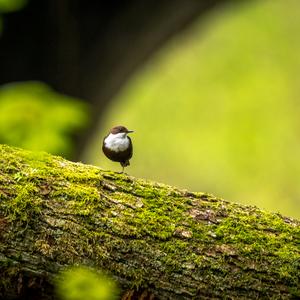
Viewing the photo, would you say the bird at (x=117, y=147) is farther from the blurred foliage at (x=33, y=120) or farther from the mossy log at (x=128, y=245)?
the mossy log at (x=128, y=245)

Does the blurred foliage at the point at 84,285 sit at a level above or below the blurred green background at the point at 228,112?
below

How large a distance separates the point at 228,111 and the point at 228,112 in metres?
0.02

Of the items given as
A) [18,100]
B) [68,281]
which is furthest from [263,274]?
[18,100]

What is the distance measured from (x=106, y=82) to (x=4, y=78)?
974 millimetres

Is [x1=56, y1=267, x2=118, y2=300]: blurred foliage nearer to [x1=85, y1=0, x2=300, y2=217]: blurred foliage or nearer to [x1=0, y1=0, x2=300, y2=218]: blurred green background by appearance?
[x1=0, y1=0, x2=300, y2=218]: blurred green background

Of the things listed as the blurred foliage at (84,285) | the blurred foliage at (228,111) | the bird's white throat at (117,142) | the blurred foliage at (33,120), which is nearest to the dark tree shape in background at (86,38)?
the blurred foliage at (33,120)

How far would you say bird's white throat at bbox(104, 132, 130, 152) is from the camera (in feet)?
13.9

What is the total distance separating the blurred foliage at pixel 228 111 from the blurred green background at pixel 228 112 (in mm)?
18

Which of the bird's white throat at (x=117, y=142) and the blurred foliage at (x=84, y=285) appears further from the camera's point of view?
the bird's white throat at (x=117, y=142)

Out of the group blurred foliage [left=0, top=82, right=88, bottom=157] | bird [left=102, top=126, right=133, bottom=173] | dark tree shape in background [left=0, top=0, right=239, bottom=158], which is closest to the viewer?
bird [left=102, top=126, right=133, bottom=173]

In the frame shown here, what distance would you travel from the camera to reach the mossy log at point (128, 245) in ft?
10.6

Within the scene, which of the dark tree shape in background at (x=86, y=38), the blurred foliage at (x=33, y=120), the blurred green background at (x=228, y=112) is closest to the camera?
the blurred foliage at (x=33, y=120)

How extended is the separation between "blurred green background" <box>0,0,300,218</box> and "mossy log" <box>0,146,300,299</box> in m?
7.60

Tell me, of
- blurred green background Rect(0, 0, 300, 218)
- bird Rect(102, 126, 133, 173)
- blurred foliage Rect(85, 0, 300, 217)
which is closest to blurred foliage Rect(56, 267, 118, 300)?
bird Rect(102, 126, 133, 173)
